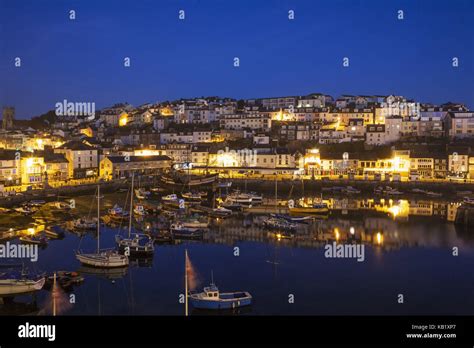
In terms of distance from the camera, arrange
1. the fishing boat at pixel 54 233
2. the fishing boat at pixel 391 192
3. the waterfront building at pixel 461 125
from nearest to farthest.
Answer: the fishing boat at pixel 54 233 < the fishing boat at pixel 391 192 < the waterfront building at pixel 461 125

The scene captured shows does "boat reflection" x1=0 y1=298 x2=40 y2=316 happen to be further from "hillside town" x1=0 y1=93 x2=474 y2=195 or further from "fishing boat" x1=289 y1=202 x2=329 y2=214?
"hillside town" x1=0 y1=93 x2=474 y2=195

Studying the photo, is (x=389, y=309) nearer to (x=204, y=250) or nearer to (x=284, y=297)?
(x=284, y=297)

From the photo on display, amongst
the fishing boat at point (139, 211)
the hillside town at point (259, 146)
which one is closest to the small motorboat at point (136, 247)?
the fishing boat at point (139, 211)

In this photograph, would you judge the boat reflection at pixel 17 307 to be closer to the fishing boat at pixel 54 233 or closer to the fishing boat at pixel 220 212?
the fishing boat at pixel 54 233

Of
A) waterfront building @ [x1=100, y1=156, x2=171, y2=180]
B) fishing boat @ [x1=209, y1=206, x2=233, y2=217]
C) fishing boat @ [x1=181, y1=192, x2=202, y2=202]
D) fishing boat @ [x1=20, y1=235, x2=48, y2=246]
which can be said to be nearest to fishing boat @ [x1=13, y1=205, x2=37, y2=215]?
fishing boat @ [x1=20, y1=235, x2=48, y2=246]

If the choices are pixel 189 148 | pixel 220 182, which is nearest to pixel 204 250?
pixel 220 182
